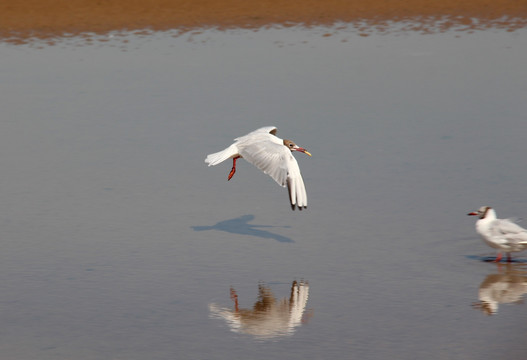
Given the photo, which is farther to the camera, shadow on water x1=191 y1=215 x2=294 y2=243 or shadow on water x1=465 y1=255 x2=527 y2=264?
shadow on water x1=191 y1=215 x2=294 y2=243

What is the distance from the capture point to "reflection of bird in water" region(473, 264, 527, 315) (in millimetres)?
7948

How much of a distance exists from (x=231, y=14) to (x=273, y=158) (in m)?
11.4

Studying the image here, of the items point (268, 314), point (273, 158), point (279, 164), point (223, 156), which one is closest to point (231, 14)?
point (223, 156)

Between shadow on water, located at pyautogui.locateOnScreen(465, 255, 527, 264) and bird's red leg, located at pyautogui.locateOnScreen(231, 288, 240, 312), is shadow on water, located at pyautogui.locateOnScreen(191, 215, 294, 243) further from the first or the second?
shadow on water, located at pyautogui.locateOnScreen(465, 255, 527, 264)

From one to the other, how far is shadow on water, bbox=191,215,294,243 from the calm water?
0.03 metres

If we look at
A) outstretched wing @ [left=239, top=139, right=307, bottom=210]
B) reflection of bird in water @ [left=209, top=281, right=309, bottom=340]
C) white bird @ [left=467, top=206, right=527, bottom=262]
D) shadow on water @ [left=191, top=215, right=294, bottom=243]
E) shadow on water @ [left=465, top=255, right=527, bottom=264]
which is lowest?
reflection of bird in water @ [left=209, top=281, right=309, bottom=340]

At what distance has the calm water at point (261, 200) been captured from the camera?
7.67 meters

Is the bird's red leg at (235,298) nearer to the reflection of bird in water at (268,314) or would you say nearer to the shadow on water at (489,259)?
the reflection of bird in water at (268,314)

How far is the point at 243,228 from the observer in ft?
33.4

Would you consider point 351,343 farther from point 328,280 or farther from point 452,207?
point 452,207

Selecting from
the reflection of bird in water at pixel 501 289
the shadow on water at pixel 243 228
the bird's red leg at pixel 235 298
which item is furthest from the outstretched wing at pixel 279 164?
the reflection of bird in water at pixel 501 289

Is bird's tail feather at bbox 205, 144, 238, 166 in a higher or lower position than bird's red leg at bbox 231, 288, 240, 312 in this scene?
higher

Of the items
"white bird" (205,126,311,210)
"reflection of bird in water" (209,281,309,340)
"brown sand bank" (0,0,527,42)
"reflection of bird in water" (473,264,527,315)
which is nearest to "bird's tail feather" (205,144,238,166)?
"white bird" (205,126,311,210)

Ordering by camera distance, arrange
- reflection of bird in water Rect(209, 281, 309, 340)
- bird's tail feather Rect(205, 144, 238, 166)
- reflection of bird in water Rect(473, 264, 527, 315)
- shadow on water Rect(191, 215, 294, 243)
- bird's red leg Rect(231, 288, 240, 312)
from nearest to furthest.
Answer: reflection of bird in water Rect(209, 281, 309, 340), reflection of bird in water Rect(473, 264, 527, 315), bird's red leg Rect(231, 288, 240, 312), shadow on water Rect(191, 215, 294, 243), bird's tail feather Rect(205, 144, 238, 166)
